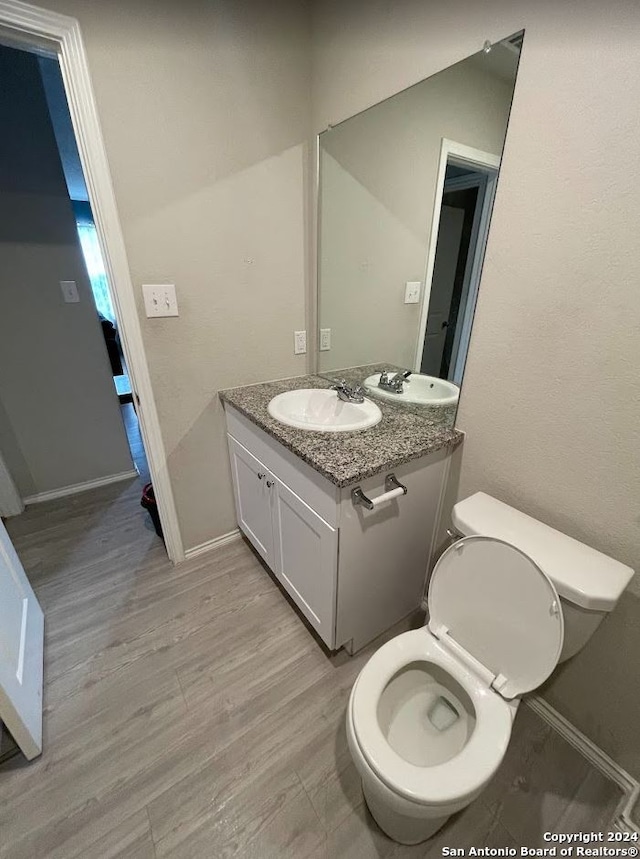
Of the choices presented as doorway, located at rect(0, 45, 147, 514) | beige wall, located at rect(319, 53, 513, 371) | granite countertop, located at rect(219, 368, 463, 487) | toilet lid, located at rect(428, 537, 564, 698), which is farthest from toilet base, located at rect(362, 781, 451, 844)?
doorway, located at rect(0, 45, 147, 514)

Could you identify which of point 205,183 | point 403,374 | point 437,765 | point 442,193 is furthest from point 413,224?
point 437,765

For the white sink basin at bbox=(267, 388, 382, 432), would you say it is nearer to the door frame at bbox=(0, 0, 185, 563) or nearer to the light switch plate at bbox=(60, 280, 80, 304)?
the door frame at bbox=(0, 0, 185, 563)

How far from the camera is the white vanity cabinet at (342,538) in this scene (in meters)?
1.06

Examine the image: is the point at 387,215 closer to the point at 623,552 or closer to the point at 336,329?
the point at 336,329

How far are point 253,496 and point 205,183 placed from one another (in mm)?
1304

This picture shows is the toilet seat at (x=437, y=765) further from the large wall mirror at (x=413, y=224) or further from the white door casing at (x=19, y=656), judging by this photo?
the white door casing at (x=19, y=656)

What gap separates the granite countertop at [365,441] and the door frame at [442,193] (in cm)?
26

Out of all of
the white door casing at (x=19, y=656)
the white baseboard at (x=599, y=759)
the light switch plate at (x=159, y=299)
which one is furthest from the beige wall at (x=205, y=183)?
the white baseboard at (x=599, y=759)

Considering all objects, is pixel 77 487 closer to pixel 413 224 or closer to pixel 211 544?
pixel 211 544

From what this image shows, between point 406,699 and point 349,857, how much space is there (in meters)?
0.38

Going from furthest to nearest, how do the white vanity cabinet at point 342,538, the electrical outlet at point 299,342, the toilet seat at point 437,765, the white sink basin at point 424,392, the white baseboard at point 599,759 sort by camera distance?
1. the electrical outlet at point 299,342
2. the white sink basin at point 424,392
3. the white vanity cabinet at point 342,538
4. the white baseboard at point 599,759
5. the toilet seat at point 437,765

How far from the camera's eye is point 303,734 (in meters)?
1.12

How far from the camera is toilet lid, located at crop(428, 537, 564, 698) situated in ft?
2.71

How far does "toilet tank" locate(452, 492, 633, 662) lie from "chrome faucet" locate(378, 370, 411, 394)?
2.00ft
